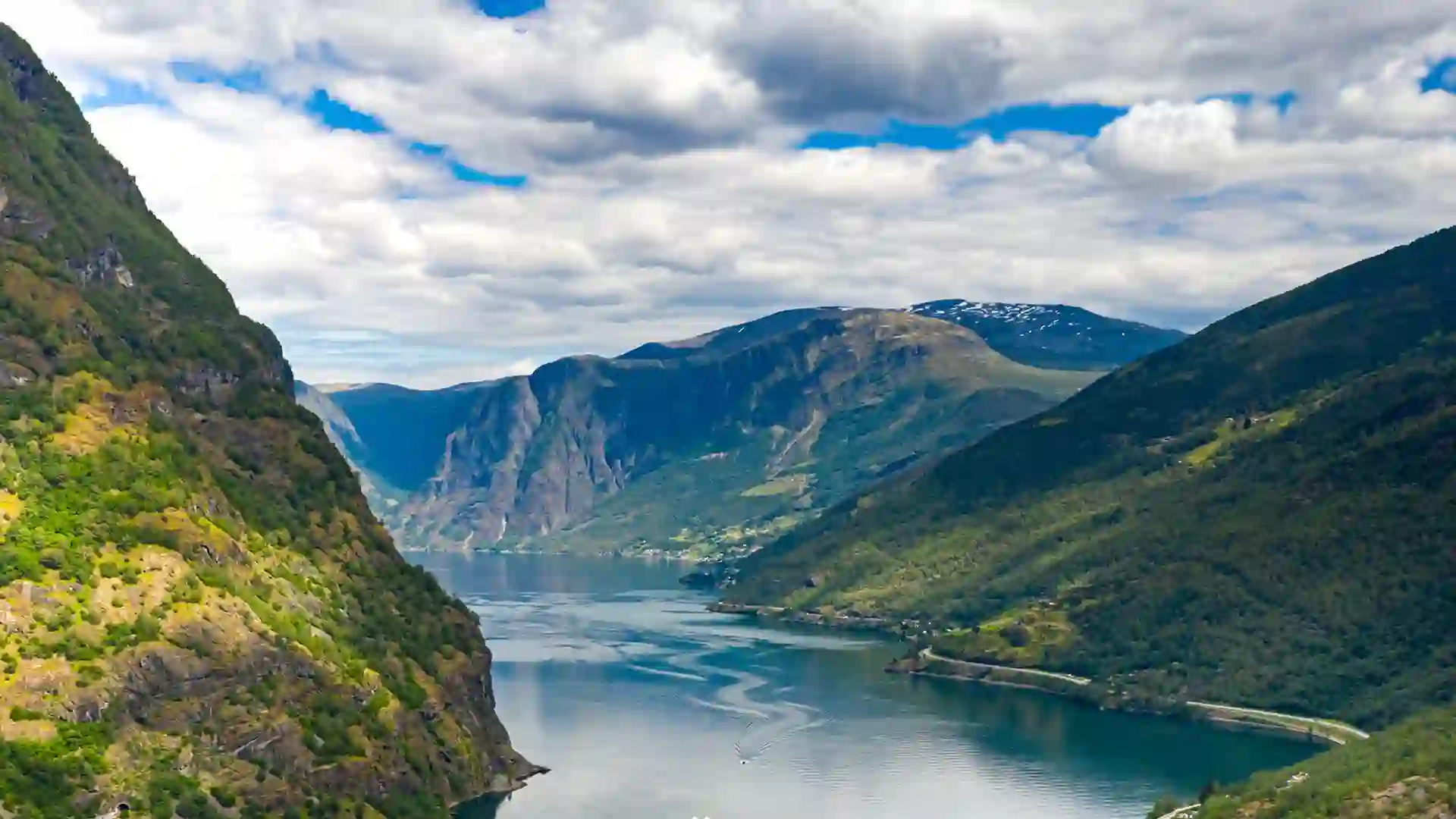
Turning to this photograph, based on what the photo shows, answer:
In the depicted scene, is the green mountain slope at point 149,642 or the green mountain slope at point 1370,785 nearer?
the green mountain slope at point 149,642

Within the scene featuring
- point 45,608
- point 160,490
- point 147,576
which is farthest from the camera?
point 160,490

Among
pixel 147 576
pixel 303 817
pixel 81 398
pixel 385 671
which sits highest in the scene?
pixel 81 398

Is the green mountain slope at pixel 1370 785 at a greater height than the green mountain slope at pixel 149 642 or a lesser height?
lesser

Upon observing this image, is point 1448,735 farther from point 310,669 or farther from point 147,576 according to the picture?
point 147,576

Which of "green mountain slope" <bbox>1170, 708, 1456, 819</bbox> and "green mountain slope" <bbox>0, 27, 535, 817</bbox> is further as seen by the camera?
"green mountain slope" <bbox>1170, 708, 1456, 819</bbox>

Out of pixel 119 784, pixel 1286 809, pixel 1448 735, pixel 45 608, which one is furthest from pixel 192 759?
pixel 1448 735

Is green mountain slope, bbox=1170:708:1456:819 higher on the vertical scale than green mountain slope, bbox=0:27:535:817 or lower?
lower

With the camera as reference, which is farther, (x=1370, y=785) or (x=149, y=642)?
(x=1370, y=785)

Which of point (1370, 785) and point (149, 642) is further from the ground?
point (149, 642)
